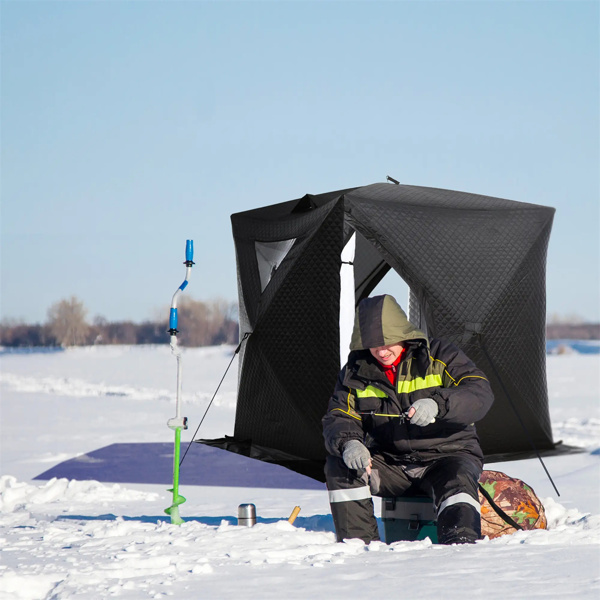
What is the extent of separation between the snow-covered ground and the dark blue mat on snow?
20 centimetres

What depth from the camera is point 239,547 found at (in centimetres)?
315

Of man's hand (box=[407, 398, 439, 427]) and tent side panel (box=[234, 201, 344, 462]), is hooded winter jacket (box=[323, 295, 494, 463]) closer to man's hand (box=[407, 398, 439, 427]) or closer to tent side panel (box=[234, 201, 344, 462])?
man's hand (box=[407, 398, 439, 427])

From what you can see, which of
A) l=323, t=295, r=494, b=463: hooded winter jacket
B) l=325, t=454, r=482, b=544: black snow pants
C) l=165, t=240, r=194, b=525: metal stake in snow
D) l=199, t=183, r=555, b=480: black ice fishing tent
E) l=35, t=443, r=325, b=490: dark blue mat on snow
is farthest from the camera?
l=35, t=443, r=325, b=490: dark blue mat on snow

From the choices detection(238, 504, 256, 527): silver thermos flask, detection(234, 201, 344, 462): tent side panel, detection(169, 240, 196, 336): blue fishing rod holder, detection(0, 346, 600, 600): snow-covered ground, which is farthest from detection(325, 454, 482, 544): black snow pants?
detection(234, 201, 344, 462): tent side panel

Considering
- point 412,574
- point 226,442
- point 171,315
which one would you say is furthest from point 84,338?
point 412,574

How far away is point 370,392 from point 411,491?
0.43 metres

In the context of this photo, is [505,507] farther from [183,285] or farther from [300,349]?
[300,349]

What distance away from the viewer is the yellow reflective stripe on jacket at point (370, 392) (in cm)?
347

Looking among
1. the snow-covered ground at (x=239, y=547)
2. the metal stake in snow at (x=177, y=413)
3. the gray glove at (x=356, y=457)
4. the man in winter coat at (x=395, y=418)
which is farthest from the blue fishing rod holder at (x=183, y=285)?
the gray glove at (x=356, y=457)

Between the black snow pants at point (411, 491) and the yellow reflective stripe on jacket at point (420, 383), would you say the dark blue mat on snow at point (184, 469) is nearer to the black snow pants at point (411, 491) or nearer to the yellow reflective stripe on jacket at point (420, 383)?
the black snow pants at point (411, 491)

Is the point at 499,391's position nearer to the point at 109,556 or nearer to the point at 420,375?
the point at 420,375

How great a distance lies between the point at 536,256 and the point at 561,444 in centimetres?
160

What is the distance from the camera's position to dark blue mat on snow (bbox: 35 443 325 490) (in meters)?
5.89

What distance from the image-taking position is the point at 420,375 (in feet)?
11.3
